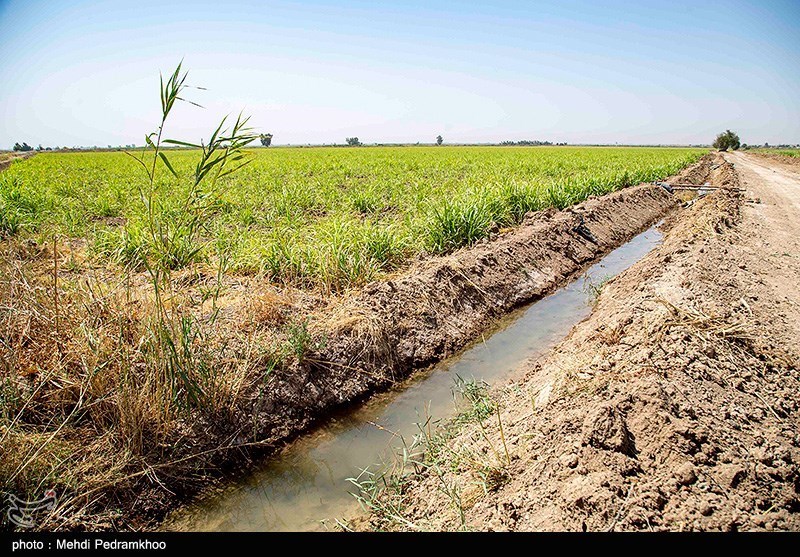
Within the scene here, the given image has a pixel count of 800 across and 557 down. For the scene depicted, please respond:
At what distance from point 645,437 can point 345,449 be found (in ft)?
7.35

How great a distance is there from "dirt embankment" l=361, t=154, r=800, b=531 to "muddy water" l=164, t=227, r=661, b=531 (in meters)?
0.50

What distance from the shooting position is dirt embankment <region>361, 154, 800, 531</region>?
7.21 ft

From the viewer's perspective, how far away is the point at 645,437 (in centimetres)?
257

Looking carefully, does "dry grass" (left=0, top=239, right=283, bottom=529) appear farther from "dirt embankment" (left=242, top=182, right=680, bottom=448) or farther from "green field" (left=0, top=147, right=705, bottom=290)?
"green field" (left=0, top=147, right=705, bottom=290)

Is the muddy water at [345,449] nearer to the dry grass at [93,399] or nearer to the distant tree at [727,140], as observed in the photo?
the dry grass at [93,399]

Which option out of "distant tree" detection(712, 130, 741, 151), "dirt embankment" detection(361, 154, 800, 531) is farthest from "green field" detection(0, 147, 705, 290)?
"distant tree" detection(712, 130, 741, 151)

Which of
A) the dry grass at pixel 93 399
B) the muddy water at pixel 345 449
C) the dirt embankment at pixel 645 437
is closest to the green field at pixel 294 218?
the dry grass at pixel 93 399

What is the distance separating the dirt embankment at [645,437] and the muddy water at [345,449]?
1.63 ft

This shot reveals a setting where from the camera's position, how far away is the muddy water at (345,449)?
3000 millimetres

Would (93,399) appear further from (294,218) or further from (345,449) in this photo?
(294,218)

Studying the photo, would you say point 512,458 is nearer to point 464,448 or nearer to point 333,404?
point 464,448
